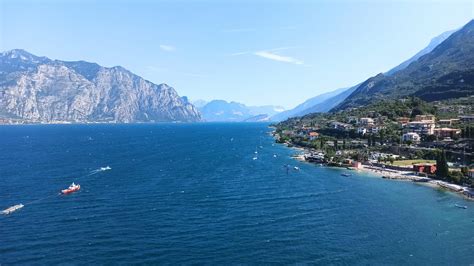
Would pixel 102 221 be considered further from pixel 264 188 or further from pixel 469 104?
pixel 469 104

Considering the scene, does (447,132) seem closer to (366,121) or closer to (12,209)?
(366,121)

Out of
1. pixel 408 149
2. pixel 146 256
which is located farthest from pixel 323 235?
pixel 408 149

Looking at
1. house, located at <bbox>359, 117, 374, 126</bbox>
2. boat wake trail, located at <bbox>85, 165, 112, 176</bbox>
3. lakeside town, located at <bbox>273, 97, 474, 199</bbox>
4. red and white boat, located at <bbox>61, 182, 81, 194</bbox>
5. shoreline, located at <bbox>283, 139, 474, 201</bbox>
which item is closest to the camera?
red and white boat, located at <bbox>61, 182, 81, 194</bbox>

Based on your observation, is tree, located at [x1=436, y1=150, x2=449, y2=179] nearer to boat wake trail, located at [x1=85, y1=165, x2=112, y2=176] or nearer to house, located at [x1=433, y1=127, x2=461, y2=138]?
house, located at [x1=433, y1=127, x2=461, y2=138]

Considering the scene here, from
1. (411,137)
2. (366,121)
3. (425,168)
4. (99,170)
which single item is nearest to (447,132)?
(411,137)

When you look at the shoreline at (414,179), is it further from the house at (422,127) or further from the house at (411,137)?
the house at (422,127)

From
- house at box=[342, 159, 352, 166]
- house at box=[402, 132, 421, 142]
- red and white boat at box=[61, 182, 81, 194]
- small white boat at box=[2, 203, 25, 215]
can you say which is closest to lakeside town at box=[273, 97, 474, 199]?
house at box=[402, 132, 421, 142]

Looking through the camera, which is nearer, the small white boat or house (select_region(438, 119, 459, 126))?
the small white boat
